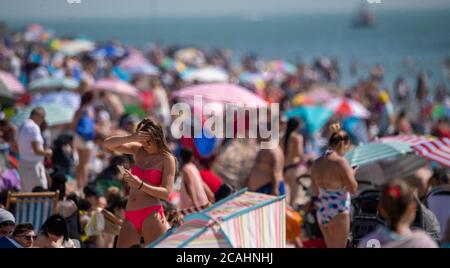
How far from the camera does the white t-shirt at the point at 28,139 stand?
25.2ft

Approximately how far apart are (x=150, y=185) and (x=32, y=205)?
1629 mm

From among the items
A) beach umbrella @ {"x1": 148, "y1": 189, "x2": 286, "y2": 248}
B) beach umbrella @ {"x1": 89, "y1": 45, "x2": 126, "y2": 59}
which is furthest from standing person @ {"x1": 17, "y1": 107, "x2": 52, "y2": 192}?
beach umbrella @ {"x1": 89, "y1": 45, "x2": 126, "y2": 59}

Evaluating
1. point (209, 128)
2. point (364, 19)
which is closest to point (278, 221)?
point (209, 128)

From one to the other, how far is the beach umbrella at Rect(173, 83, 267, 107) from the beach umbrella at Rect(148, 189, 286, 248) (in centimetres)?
669

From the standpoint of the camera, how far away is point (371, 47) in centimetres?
7175

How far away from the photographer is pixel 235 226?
4.29 metres

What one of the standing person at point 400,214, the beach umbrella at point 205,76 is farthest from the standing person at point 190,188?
the beach umbrella at point 205,76

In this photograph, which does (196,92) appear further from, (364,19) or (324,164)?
(364,19)

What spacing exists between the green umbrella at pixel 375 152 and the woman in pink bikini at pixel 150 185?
2126 mm

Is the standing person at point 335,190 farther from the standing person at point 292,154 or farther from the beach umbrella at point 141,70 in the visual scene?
the beach umbrella at point 141,70

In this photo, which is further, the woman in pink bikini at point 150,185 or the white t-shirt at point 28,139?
the white t-shirt at point 28,139

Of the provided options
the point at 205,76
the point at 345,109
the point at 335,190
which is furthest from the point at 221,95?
the point at 205,76
